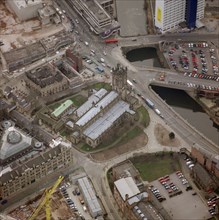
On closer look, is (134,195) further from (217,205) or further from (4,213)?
(4,213)

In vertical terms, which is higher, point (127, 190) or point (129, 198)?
point (129, 198)

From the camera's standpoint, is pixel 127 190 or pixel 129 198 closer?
pixel 129 198

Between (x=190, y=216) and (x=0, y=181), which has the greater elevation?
(x=0, y=181)

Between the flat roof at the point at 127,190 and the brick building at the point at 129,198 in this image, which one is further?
the flat roof at the point at 127,190

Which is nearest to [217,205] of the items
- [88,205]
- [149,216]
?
[149,216]

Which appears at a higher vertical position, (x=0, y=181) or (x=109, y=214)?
(x=0, y=181)

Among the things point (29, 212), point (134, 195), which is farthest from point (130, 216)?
point (29, 212)

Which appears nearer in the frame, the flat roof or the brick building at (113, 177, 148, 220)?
the brick building at (113, 177, 148, 220)

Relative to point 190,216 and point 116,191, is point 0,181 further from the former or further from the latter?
point 190,216

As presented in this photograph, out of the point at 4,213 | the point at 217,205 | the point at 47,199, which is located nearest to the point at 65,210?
the point at 47,199
